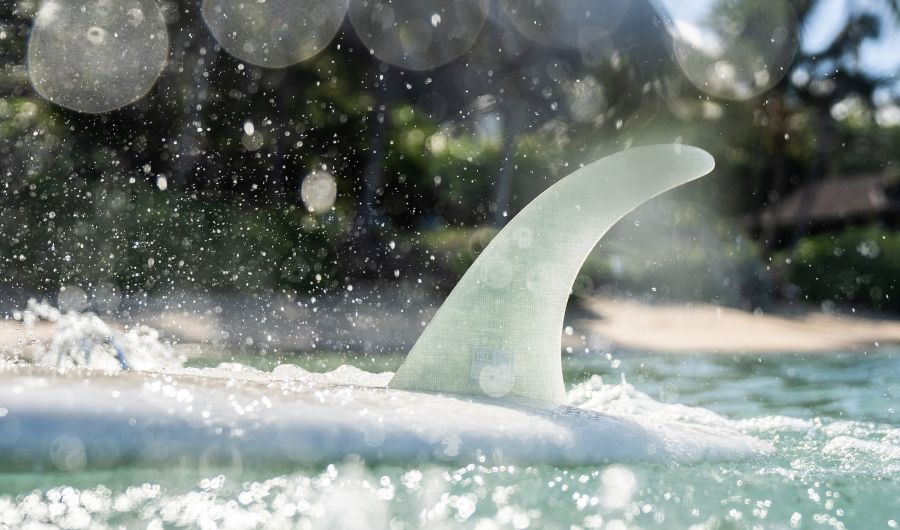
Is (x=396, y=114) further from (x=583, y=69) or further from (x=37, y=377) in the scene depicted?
(x=37, y=377)

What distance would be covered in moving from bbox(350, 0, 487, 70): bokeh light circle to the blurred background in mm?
50

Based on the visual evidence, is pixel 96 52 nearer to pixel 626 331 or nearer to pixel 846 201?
pixel 626 331

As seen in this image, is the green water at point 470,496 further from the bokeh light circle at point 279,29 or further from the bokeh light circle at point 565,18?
the bokeh light circle at point 279,29

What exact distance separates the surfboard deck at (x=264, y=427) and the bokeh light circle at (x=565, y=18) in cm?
1557

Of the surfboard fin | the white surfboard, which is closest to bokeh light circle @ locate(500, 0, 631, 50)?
the surfboard fin

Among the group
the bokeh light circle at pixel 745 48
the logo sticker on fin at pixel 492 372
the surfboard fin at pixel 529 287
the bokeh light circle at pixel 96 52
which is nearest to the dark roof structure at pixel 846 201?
the bokeh light circle at pixel 745 48

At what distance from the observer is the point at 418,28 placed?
61.8 feet

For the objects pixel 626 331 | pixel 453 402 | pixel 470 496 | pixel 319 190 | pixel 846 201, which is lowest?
pixel 470 496

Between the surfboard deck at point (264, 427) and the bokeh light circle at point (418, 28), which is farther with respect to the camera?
the bokeh light circle at point (418, 28)

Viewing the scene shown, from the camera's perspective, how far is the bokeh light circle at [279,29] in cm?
1803

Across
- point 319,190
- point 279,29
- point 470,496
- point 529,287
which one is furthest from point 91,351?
point 319,190

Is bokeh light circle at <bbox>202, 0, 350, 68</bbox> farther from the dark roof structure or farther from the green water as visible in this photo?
the dark roof structure

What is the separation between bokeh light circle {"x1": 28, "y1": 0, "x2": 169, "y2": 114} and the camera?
17.6 metres

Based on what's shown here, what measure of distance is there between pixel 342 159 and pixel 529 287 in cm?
1594
